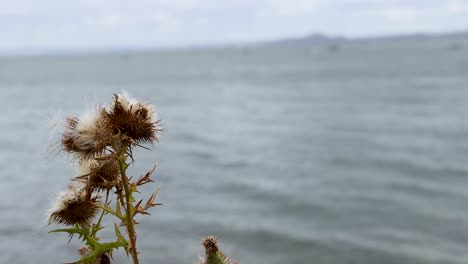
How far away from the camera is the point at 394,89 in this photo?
89.7 metres

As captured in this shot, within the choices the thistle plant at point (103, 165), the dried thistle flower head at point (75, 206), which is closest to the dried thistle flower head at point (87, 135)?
the thistle plant at point (103, 165)

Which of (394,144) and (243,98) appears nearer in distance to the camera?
(394,144)

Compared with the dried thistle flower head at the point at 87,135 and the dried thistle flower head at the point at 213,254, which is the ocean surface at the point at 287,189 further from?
the dried thistle flower head at the point at 213,254

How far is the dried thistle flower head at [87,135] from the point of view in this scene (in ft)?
5.96

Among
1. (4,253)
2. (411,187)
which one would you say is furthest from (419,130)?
(4,253)

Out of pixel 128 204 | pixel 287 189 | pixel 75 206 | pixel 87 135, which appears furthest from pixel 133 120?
pixel 287 189

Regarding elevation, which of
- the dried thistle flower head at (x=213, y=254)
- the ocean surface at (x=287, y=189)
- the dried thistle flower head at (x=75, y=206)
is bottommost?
the dried thistle flower head at (x=213, y=254)

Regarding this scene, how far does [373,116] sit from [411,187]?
31.0 meters

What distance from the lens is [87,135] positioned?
1838 millimetres

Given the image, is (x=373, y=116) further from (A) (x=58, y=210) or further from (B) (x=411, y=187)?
(A) (x=58, y=210)

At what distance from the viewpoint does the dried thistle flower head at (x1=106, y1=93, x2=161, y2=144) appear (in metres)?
1.86

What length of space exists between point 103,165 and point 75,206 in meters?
0.24

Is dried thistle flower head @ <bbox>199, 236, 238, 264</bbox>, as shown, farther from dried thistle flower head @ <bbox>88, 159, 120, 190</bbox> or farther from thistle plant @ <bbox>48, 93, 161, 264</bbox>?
dried thistle flower head @ <bbox>88, 159, 120, 190</bbox>

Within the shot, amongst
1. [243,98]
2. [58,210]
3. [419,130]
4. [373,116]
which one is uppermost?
[243,98]
